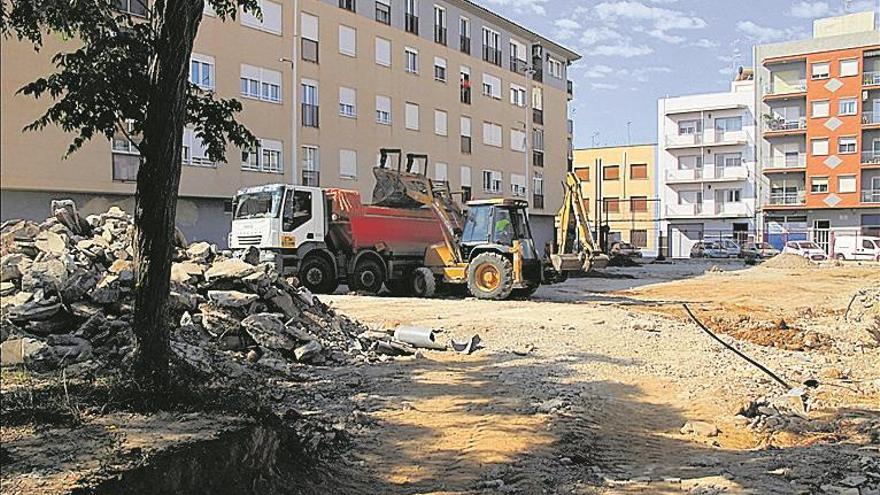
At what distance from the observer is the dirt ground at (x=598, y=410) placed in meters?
6.24

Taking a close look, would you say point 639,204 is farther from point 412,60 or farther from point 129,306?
point 129,306

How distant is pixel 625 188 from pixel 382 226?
2080 inches

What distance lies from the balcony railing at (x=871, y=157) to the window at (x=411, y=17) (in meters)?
34.5

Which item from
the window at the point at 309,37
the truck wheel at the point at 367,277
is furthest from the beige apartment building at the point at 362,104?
the truck wheel at the point at 367,277

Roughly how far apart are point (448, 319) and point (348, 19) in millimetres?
21946

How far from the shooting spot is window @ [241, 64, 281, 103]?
28.5 metres

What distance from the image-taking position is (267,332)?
10.5 metres

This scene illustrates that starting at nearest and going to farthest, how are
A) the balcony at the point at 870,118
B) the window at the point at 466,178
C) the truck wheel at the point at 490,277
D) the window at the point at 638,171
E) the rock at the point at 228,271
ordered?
1. the rock at the point at 228,271
2. the truck wheel at the point at 490,277
3. the window at the point at 466,178
4. the balcony at the point at 870,118
5. the window at the point at 638,171

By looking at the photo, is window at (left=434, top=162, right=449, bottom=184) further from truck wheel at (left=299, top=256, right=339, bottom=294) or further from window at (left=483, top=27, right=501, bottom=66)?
truck wheel at (left=299, top=256, right=339, bottom=294)

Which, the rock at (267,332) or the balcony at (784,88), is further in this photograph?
the balcony at (784,88)

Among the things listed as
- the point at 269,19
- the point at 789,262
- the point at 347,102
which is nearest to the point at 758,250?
the point at 789,262

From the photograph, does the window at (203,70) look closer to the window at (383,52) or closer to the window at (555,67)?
the window at (383,52)

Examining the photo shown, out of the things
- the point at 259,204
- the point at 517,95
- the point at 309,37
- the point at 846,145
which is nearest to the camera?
the point at 259,204

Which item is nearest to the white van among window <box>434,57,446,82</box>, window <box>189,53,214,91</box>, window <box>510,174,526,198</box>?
window <box>510,174,526,198</box>
